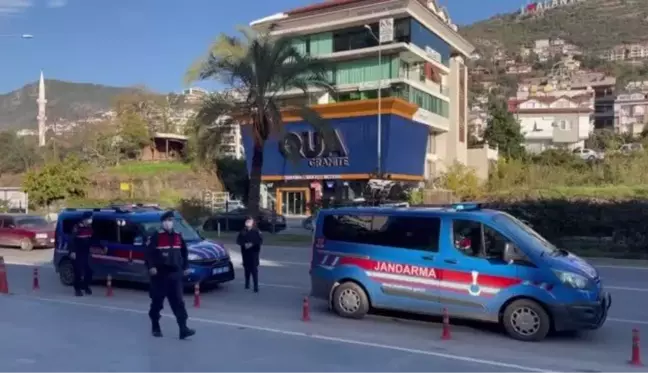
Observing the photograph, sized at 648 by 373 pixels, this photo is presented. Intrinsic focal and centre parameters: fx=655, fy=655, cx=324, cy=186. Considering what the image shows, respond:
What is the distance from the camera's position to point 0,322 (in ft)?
34.4

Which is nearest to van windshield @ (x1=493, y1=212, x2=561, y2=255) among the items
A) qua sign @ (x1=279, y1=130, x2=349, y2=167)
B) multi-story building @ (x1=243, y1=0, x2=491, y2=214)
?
multi-story building @ (x1=243, y1=0, x2=491, y2=214)

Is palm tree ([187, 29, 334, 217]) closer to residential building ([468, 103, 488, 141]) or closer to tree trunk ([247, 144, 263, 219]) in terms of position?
tree trunk ([247, 144, 263, 219])

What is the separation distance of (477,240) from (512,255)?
586 millimetres

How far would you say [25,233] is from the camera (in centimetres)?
2744

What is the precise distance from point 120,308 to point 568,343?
25.2 feet

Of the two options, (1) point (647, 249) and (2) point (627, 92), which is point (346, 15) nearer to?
(1) point (647, 249)

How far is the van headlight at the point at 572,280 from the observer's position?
9.23 metres

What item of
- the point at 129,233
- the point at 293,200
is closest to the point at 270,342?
the point at 129,233

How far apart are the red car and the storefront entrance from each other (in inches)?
1114

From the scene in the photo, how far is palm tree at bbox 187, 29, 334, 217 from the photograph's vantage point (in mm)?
26859

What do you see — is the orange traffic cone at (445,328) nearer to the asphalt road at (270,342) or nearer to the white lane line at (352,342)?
the asphalt road at (270,342)

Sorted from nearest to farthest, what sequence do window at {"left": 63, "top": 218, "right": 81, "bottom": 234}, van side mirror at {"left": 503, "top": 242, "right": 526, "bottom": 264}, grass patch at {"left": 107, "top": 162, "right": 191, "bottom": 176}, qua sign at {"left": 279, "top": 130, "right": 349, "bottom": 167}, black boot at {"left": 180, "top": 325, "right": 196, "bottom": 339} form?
black boot at {"left": 180, "top": 325, "right": 196, "bottom": 339}
van side mirror at {"left": 503, "top": 242, "right": 526, "bottom": 264}
window at {"left": 63, "top": 218, "right": 81, "bottom": 234}
qua sign at {"left": 279, "top": 130, "right": 349, "bottom": 167}
grass patch at {"left": 107, "top": 162, "right": 191, "bottom": 176}


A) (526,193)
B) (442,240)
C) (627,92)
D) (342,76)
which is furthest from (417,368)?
(627,92)

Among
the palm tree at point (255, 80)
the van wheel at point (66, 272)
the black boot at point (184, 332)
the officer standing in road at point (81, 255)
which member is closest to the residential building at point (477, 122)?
the palm tree at point (255, 80)
